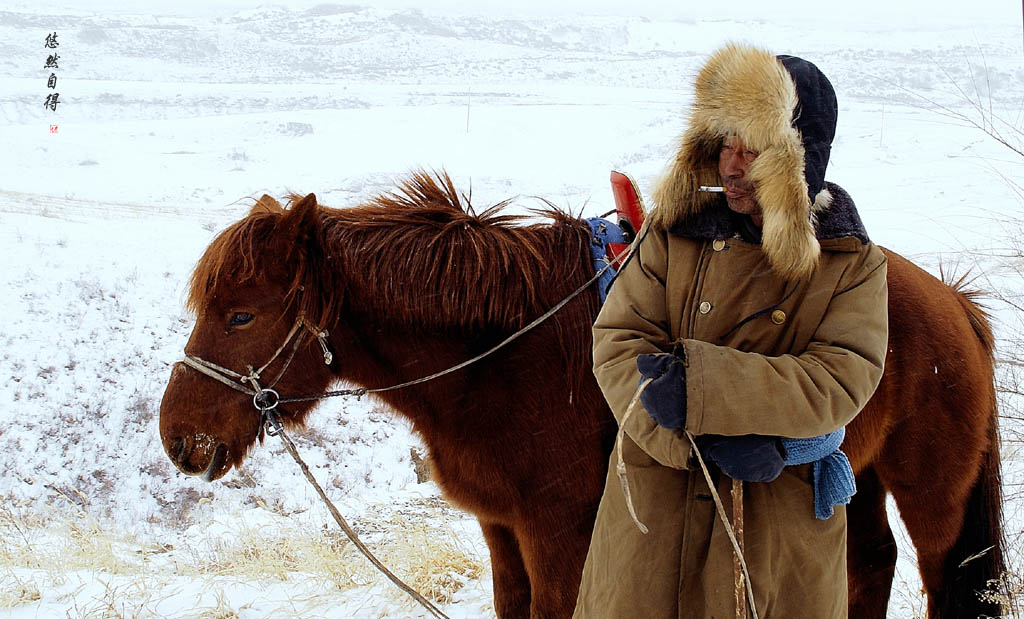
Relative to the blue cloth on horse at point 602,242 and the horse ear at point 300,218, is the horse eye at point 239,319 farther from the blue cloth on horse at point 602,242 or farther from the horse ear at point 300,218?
the blue cloth on horse at point 602,242

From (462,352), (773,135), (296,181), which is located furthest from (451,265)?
(296,181)

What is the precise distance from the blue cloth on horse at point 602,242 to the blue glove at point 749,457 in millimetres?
975

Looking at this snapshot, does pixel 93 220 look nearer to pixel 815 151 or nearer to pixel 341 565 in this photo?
pixel 341 565

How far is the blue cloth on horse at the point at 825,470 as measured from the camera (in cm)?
172

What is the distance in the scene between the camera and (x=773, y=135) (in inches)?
62.5

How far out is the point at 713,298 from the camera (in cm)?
173

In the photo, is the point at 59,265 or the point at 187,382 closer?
the point at 187,382

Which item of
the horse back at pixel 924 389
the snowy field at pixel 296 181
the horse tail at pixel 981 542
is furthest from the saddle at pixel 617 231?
the horse tail at pixel 981 542

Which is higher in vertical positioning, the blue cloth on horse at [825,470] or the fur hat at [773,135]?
the fur hat at [773,135]

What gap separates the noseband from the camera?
2469mm

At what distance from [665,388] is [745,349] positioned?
0.91 feet

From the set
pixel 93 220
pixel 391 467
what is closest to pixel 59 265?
pixel 93 220

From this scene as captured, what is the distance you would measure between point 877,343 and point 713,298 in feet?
1.29

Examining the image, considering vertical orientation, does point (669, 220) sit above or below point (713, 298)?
above
